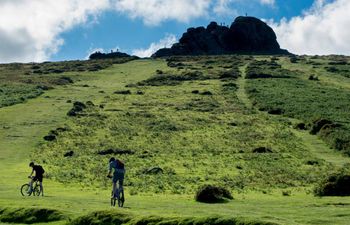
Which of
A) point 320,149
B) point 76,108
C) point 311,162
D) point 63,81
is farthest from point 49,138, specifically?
point 63,81

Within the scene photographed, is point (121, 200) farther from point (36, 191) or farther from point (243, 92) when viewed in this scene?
point (243, 92)

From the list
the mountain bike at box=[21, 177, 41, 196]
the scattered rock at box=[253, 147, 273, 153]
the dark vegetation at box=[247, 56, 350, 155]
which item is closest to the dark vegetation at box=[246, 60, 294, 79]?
the dark vegetation at box=[247, 56, 350, 155]

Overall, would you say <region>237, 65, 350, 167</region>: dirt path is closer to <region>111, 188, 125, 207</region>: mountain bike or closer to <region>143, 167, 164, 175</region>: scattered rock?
<region>143, 167, 164, 175</region>: scattered rock

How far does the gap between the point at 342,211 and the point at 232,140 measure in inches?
1736

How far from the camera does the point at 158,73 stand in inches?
6270

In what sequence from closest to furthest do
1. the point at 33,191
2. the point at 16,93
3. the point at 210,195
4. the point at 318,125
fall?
1. the point at 210,195
2. the point at 33,191
3. the point at 318,125
4. the point at 16,93

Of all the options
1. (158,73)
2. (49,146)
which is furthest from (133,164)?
(158,73)

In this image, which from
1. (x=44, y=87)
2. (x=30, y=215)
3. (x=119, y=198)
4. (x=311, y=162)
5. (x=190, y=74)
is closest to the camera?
(x=30, y=215)

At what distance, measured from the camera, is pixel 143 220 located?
30.3 meters

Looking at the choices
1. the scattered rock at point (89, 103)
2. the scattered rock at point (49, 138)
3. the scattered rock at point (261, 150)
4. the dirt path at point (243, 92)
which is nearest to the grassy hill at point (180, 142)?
the scattered rock at point (89, 103)

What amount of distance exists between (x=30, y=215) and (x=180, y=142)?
4172cm

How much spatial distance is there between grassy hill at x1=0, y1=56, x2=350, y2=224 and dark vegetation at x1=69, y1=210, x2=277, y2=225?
8 centimetres

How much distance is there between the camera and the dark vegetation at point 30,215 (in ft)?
109

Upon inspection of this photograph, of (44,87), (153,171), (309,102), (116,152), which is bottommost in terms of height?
(153,171)
